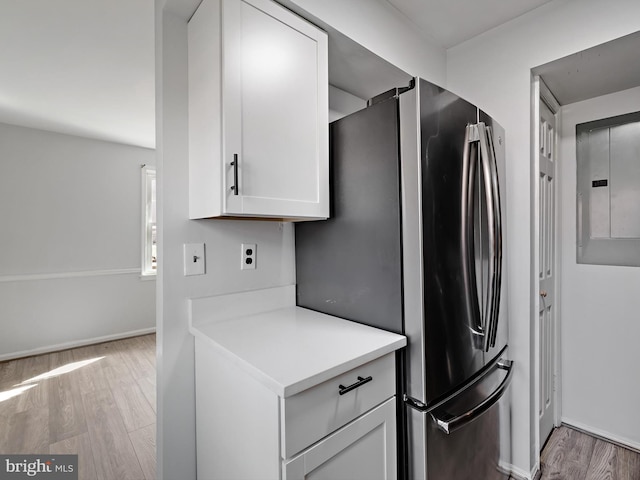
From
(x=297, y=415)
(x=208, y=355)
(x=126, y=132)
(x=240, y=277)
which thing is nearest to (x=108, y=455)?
(x=208, y=355)

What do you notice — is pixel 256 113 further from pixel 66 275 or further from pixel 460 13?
pixel 66 275

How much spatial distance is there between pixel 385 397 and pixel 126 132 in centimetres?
392

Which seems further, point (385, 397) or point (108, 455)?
point (108, 455)

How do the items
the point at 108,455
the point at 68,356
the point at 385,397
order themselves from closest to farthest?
the point at 385,397, the point at 108,455, the point at 68,356

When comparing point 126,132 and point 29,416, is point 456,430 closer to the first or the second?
point 29,416

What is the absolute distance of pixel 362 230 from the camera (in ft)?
4.17

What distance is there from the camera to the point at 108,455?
1.85m

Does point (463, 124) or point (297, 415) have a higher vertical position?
point (463, 124)

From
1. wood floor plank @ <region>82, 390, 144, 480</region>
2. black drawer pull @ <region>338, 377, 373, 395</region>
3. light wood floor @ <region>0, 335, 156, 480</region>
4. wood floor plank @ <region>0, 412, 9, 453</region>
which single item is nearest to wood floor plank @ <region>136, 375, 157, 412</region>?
light wood floor @ <region>0, 335, 156, 480</region>

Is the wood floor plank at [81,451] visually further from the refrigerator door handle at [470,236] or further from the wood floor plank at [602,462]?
the wood floor plank at [602,462]

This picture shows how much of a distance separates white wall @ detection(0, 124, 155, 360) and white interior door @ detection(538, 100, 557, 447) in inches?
165

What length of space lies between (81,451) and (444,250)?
7.56 feet

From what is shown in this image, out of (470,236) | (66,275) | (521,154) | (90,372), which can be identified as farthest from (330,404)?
(66,275)

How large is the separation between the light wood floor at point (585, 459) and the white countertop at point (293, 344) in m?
1.44
